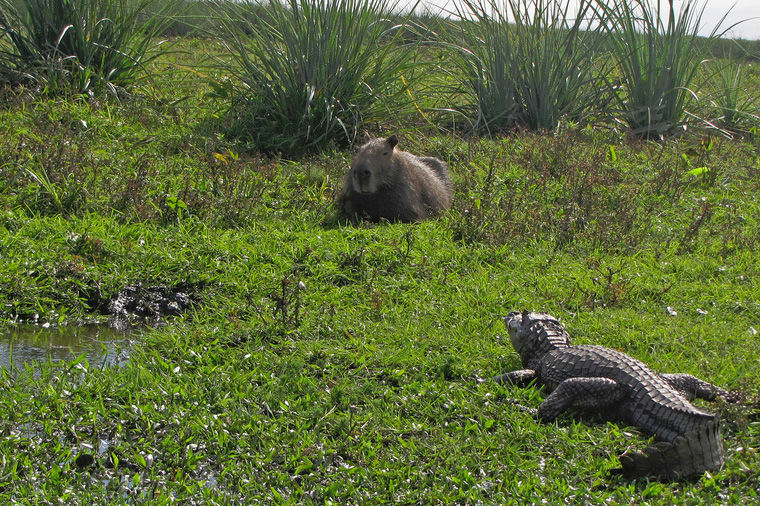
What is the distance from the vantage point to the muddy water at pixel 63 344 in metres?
4.97

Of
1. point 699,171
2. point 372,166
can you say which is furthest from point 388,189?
point 699,171

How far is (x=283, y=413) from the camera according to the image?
4.16m

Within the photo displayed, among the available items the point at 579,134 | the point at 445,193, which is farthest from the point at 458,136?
the point at 445,193

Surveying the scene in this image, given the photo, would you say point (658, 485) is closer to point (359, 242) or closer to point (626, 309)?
point (626, 309)

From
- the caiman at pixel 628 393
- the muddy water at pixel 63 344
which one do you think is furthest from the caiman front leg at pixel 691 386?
the muddy water at pixel 63 344

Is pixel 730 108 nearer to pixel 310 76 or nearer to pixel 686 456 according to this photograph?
pixel 310 76

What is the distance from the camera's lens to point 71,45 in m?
10.6

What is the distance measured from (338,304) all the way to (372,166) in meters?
2.92

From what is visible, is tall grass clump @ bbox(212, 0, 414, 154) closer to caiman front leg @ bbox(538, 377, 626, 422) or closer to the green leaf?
the green leaf

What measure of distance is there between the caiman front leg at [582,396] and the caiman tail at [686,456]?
53cm

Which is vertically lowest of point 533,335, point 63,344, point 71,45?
point 63,344

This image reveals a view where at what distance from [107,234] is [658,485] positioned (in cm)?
481

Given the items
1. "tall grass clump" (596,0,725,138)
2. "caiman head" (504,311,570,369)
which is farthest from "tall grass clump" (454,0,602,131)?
"caiman head" (504,311,570,369)

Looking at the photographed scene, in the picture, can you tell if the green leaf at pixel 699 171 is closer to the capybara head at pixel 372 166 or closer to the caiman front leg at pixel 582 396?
the capybara head at pixel 372 166
